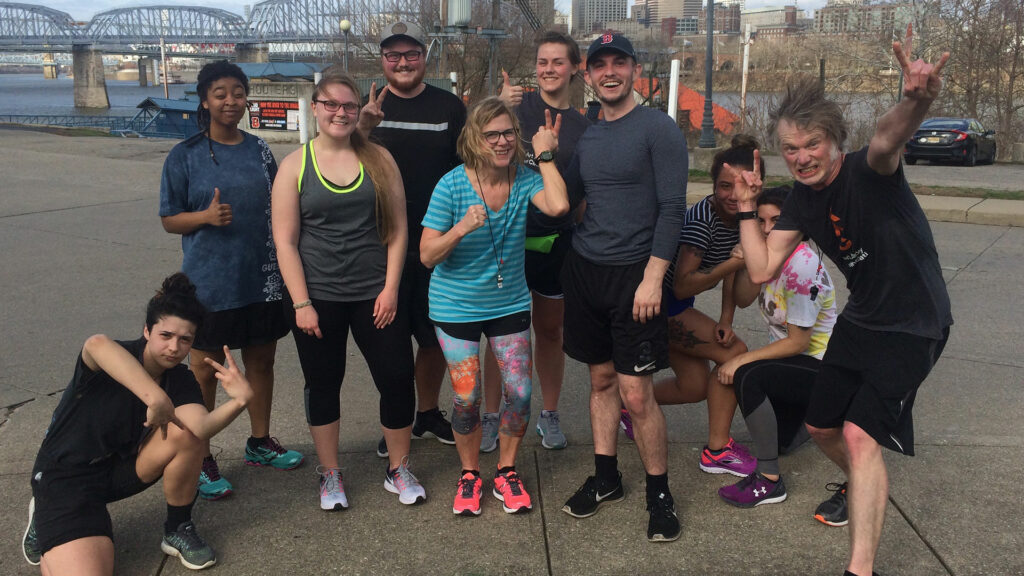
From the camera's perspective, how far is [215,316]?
11.7 ft

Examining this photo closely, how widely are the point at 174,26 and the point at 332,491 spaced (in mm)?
Answer: 174182

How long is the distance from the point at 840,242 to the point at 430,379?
215 centimetres

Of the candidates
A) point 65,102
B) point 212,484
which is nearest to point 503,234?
point 212,484

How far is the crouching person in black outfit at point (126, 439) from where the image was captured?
2.81m

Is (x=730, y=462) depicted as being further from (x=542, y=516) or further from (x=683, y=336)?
(x=542, y=516)

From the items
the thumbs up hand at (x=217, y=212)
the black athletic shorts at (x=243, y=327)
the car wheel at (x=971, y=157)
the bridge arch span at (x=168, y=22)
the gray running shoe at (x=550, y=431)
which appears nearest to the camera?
the thumbs up hand at (x=217, y=212)

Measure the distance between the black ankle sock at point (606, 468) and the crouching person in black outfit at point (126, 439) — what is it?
4.83 ft

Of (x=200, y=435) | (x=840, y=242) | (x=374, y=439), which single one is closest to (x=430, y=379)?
(x=374, y=439)

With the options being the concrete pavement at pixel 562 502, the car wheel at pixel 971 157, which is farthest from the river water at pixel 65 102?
the concrete pavement at pixel 562 502

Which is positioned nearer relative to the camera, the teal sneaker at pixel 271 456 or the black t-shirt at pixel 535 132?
the black t-shirt at pixel 535 132

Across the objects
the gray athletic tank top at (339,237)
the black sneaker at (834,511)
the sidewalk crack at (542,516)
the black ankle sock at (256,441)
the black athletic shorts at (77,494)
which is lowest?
the sidewalk crack at (542,516)

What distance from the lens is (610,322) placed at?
11.1 ft

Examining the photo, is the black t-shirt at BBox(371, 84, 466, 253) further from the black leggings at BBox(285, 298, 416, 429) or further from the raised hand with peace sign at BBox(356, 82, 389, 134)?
the black leggings at BBox(285, 298, 416, 429)

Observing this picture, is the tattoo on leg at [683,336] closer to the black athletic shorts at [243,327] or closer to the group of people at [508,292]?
the group of people at [508,292]
